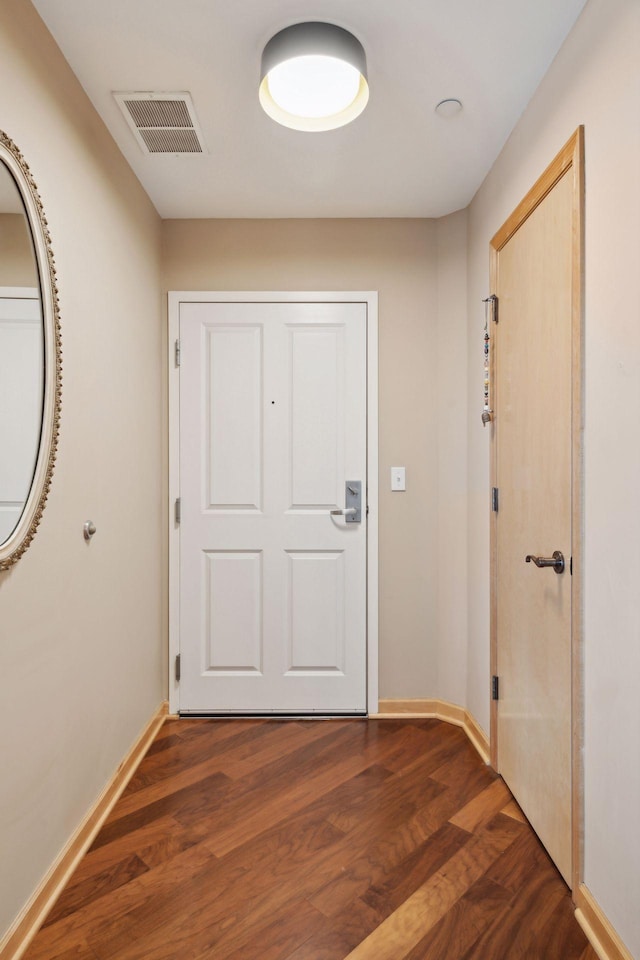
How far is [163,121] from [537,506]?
1.83 metres

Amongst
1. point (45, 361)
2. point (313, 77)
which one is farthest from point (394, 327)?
point (45, 361)

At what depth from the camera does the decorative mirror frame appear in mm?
1363

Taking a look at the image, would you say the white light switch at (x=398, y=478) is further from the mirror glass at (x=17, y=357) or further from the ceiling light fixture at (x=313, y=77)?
the mirror glass at (x=17, y=357)

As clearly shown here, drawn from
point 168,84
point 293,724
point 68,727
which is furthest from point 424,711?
point 168,84

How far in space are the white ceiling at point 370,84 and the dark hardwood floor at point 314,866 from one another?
2.41m

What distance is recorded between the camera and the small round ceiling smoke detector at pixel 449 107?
6.04 ft

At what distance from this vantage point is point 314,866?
5.57ft

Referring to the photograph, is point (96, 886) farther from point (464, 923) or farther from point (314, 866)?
point (464, 923)

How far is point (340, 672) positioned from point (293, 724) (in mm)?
325

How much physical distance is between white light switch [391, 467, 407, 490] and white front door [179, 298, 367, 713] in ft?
0.49

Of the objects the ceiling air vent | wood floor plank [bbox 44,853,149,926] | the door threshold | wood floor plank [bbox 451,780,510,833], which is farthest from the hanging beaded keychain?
wood floor plank [bbox 44,853,149,926]

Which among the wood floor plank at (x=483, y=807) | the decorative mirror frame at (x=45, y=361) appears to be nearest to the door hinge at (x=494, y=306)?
the decorative mirror frame at (x=45, y=361)

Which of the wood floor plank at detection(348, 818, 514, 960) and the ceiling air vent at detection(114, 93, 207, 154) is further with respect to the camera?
the ceiling air vent at detection(114, 93, 207, 154)

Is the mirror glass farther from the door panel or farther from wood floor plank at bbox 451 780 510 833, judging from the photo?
wood floor plank at bbox 451 780 510 833
